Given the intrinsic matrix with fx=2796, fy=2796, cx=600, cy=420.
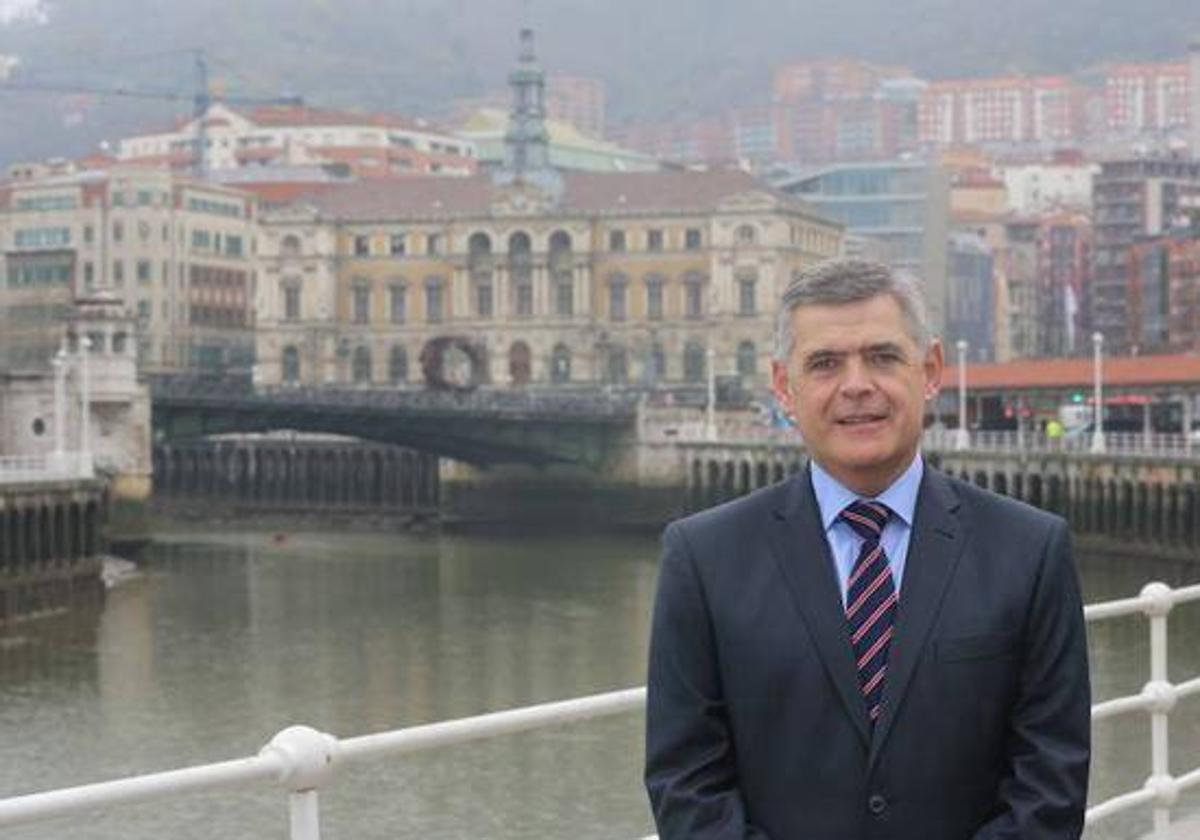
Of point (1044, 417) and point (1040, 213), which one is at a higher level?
point (1040, 213)

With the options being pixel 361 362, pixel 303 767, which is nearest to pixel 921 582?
pixel 303 767

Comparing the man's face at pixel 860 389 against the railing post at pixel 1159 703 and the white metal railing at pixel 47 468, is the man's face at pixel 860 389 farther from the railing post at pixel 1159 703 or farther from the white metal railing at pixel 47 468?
the white metal railing at pixel 47 468

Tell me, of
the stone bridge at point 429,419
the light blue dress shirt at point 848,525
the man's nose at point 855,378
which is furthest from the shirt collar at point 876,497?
the stone bridge at point 429,419

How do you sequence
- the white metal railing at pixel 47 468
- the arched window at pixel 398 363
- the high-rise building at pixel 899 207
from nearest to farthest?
the white metal railing at pixel 47 468 → the arched window at pixel 398 363 → the high-rise building at pixel 899 207

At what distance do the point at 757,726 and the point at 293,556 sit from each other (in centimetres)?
5142

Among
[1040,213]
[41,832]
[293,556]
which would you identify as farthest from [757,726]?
[1040,213]

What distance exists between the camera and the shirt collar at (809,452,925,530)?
4.61 meters

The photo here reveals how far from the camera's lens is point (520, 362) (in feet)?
347

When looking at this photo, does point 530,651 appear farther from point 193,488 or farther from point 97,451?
point 193,488

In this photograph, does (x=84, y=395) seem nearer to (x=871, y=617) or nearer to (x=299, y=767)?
(x=299, y=767)

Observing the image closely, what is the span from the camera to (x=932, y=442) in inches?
2552

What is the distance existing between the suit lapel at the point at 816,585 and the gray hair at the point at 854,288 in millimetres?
305

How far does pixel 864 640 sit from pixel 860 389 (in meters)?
0.42

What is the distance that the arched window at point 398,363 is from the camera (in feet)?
347
